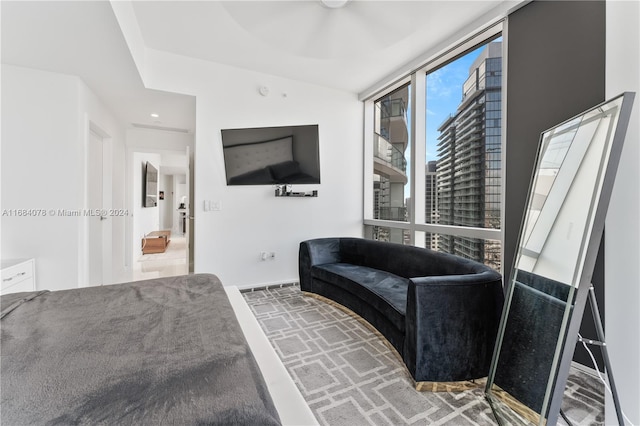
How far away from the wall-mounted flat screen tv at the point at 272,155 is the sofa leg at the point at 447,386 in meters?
2.72

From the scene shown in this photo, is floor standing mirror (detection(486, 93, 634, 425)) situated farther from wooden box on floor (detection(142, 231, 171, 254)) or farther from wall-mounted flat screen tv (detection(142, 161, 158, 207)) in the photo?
wall-mounted flat screen tv (detection(142, 161, 158, 207))

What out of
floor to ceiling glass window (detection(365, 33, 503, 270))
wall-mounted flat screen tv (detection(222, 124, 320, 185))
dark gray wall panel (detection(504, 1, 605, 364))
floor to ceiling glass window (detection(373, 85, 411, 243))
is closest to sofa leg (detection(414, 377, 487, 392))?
dark gray wall panel (detection(504, 1, 605, 364))

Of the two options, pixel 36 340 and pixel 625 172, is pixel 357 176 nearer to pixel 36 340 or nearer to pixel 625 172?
pixel 625 172

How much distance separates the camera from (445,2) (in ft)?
7.54

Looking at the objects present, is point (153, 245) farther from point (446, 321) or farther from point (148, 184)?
point (446, 321)

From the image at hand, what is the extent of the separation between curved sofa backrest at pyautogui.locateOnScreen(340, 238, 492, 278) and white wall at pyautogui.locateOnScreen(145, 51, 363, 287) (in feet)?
2.41

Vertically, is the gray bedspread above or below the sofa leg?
above

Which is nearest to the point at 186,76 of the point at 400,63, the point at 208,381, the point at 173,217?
the point at 400,63

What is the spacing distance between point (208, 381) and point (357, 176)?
12.1 feet

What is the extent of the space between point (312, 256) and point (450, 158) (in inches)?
77.3

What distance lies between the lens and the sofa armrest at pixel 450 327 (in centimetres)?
167

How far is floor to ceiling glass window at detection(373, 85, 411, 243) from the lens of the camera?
11.9ft

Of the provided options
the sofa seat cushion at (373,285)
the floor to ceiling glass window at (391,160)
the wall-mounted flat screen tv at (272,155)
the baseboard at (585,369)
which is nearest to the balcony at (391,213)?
the floor to ceiling glass window at (391,160)

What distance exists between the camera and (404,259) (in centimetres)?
280
